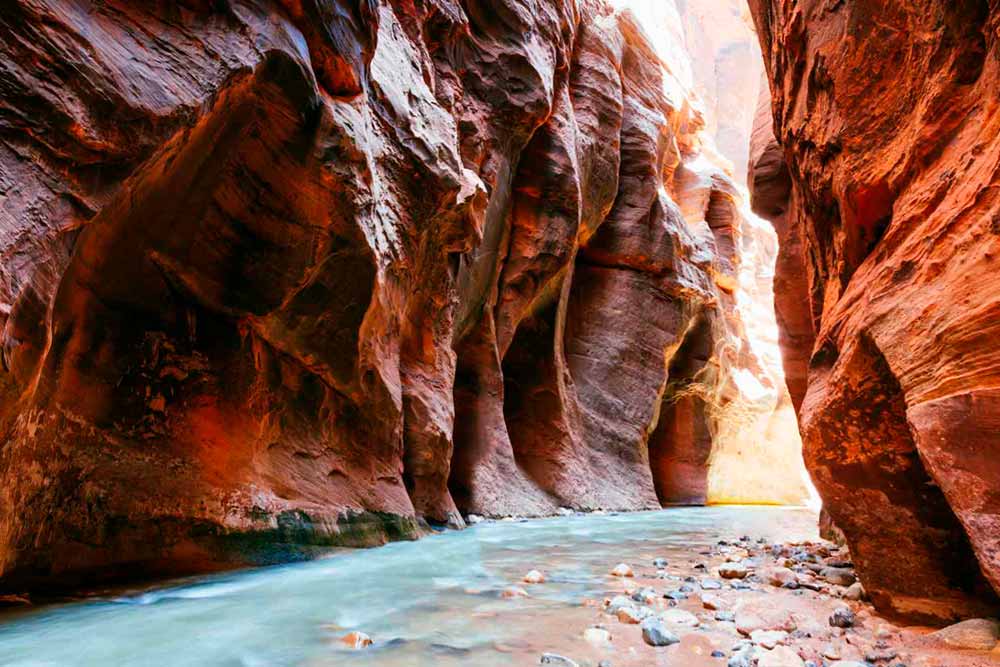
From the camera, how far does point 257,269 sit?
5.21m

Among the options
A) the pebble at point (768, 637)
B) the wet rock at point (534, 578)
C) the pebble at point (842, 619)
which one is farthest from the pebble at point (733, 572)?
the pebble at point (768, 637)

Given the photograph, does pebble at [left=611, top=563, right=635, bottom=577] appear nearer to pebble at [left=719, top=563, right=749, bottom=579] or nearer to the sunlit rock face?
pebble at [left=719, top=563, right=749, bottom=579]

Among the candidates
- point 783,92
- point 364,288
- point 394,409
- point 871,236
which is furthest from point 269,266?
point 783,92

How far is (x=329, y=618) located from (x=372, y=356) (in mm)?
3812

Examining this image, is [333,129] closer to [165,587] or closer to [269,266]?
[269,266]

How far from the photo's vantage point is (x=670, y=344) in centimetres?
1739

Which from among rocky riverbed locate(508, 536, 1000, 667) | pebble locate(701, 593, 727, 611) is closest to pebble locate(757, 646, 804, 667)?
rocky riverbed locate(508, 536, 1000, 667)

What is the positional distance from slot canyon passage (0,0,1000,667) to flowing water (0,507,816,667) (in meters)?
0.03

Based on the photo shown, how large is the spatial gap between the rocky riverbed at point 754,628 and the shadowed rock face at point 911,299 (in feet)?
0.87

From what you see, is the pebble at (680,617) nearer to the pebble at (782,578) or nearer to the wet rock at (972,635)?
the wet rock at (972,635)

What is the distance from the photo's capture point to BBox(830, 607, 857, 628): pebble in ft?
9.27

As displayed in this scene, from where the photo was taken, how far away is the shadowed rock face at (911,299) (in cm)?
223

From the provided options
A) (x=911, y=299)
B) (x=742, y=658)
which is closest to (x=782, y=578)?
(x=742, y=658)

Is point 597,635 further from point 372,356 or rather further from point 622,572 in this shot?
point 372,356
